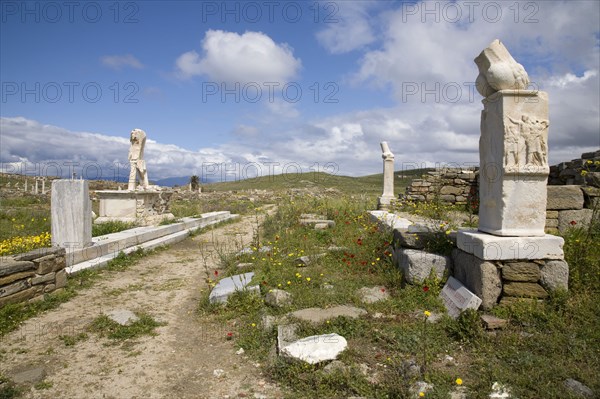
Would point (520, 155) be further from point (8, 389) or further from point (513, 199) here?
point (8, 389)

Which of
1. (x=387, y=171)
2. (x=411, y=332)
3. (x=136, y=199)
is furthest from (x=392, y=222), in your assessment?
(x=136, y=199)

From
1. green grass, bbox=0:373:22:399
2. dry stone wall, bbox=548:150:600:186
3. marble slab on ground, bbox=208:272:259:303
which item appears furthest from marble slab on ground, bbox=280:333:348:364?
dry stone wall, bbox=548:150:600:186

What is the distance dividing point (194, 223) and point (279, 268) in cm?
807

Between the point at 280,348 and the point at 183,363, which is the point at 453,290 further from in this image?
the point at 183,363

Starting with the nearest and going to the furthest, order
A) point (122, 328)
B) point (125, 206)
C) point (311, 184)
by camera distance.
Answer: point (122, 328)
point (125, 206)
point (311, 184)

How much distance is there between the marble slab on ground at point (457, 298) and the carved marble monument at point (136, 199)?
32.4ft

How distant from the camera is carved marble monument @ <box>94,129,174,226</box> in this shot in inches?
458

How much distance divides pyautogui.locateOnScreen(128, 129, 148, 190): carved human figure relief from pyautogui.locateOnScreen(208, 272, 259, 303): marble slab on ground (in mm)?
7973

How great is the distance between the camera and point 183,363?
3.65 metres

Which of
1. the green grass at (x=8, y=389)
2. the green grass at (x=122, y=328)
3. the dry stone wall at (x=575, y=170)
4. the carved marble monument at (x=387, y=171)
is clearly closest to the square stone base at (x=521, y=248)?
the green grass at (x=122, y=328)

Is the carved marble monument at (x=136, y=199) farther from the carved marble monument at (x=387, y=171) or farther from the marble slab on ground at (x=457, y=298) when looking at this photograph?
the marble slab on ground at (x=457, y=298)

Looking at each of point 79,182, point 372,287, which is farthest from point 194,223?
point 372,287

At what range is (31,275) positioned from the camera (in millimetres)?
5164

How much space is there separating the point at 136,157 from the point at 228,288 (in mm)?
8635
